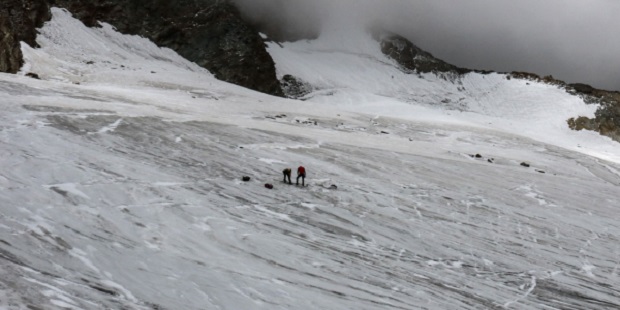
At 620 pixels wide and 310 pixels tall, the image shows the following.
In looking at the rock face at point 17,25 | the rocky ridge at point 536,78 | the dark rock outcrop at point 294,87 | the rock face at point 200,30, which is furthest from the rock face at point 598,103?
the rock face at point 17,25

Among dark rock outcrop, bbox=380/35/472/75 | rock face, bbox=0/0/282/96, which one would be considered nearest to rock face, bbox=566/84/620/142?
dark rock outcrop, bbox=380/35/472/75

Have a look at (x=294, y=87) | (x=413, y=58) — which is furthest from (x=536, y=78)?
(x=294, y=87)

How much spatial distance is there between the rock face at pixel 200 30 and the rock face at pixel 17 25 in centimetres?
666

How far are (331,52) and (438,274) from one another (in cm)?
7265

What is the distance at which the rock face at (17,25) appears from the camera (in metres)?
34.4

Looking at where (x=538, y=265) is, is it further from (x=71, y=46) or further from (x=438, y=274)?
(x=71, y=46)

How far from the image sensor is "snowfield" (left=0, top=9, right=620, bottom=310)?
924cm

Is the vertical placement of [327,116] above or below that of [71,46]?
below

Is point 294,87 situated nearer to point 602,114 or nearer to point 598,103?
point 602,114

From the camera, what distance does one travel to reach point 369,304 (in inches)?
381

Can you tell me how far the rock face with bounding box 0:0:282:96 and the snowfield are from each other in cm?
3369

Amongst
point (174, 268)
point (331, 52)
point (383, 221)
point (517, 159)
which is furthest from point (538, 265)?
point (331, 52)

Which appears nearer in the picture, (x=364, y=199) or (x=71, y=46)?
(x=364, y=199)

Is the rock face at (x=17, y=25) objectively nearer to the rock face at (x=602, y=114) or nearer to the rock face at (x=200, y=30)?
the rock face at (x=200, y=30)
